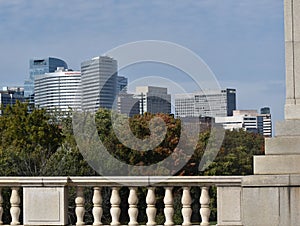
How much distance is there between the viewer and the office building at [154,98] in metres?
30.9

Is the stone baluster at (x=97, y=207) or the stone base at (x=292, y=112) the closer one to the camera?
the stone base at (x=292, y=112)

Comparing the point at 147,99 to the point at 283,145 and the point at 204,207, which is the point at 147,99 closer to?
the point at 204,207

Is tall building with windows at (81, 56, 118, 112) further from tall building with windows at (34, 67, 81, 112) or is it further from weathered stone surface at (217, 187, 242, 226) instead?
tall building with windows at (34, 67, 81, 112)

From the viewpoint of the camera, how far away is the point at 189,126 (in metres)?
54.9

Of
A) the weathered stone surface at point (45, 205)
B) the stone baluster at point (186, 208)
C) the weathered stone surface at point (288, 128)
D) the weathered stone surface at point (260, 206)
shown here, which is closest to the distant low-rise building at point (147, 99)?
the weathered stone surface at point (45, 205)

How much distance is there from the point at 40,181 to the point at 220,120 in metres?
43.7

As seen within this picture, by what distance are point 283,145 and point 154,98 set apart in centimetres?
2256

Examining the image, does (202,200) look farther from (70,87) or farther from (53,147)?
(70,87)

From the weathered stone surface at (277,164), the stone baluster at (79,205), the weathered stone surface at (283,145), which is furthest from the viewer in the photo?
the stone baluster at (79,205)

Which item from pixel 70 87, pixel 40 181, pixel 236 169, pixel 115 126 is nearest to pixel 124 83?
pixel 40 181

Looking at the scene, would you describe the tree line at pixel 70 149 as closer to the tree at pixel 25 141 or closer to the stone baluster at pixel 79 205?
the tree at pixel 25 141

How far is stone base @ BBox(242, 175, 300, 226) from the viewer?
13070mm

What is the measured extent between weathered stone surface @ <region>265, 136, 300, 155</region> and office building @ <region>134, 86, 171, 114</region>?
53.2 feet

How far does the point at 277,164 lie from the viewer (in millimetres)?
13445
